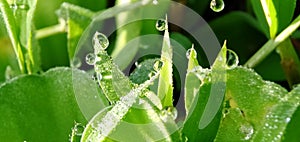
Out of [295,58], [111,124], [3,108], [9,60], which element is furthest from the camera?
[9,60]

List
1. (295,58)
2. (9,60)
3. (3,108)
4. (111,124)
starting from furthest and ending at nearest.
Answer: (9,60) < (295,58) < (3,108) < (111,124)

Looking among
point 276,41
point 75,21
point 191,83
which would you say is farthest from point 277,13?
point 75,21

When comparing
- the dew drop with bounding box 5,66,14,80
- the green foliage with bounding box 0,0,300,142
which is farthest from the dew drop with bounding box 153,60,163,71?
the dew drop with bounding box 5,66,14,80

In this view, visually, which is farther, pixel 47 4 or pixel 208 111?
pixel 47 4

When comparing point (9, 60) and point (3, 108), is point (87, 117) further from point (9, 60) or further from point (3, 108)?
point (9, 60)

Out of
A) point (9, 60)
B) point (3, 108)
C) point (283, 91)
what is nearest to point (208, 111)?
point (283, 91)

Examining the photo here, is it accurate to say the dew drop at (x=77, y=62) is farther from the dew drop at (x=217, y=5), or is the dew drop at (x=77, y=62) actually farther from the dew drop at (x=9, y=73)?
the dew drop at (x=217, y=5)

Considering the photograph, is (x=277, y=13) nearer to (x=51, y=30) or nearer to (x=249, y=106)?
(x=249, y=106)
